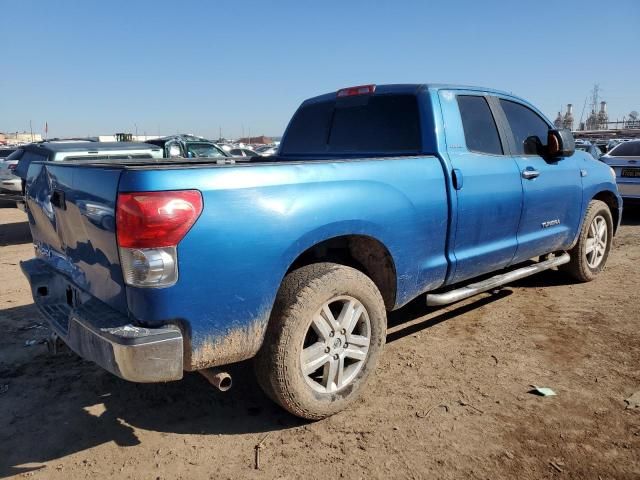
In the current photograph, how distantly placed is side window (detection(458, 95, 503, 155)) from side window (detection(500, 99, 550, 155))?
0.97 ft

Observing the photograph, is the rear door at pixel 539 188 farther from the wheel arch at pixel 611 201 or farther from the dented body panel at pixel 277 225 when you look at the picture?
the wheel arch at pixel 611 201

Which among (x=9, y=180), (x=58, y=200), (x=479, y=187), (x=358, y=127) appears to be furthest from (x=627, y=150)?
(x=9, y=180)

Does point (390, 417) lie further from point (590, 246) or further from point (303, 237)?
point (590, 246)

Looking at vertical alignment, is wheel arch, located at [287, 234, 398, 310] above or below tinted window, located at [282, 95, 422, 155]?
below

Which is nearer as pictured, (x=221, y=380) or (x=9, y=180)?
(x=221, y=380)

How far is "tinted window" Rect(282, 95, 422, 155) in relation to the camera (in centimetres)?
373

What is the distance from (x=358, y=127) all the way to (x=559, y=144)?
1776 millimetres

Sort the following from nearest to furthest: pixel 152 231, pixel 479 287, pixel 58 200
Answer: pixel 152 231 < pixel 58 200 < pixel 479 287

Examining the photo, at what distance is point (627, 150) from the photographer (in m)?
10.2

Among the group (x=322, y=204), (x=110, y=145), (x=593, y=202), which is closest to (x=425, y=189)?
(x=322, y=204)

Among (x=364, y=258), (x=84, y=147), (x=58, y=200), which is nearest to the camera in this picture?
(x=58, y=200)

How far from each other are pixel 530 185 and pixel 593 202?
5.15 feet

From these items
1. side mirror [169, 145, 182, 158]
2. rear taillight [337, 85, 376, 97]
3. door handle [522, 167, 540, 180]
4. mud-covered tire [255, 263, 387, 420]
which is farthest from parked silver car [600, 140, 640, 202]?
mud-covered tire [255, 263, 387, 420]

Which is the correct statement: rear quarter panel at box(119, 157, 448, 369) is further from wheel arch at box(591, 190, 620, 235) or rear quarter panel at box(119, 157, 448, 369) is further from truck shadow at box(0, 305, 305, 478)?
wheel arch at box(591, 190, 620, 235)
